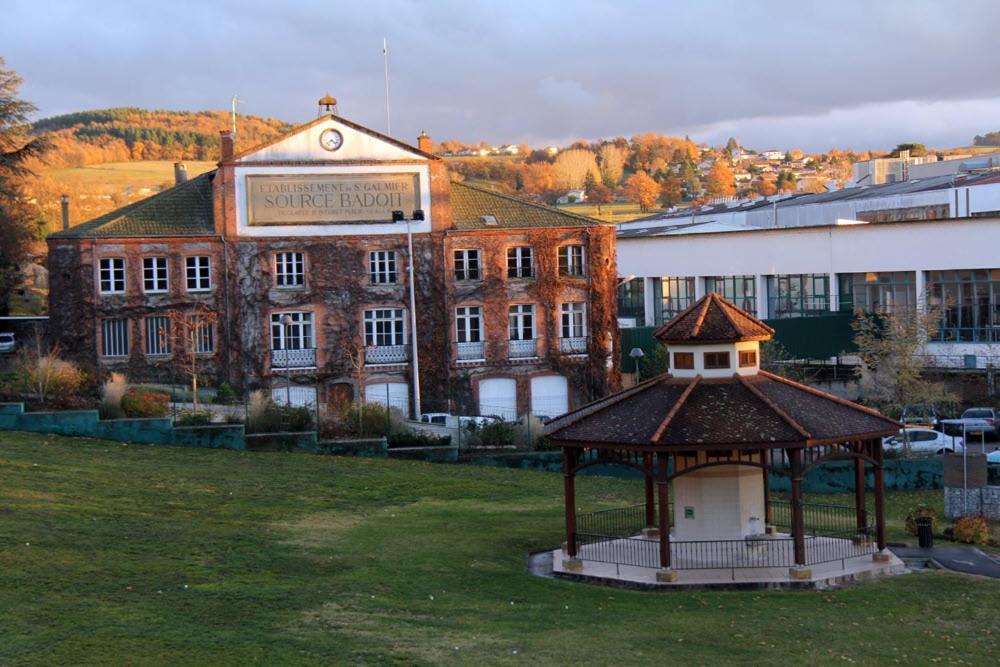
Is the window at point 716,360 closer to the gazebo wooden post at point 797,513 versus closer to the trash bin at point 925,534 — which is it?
the gazebo wooden post at point 797,513

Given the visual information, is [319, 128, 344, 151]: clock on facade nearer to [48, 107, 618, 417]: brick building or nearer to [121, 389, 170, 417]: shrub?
[48, 107, 618, 417]: brick building

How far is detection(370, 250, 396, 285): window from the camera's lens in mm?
57781

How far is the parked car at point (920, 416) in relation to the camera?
2035 inches

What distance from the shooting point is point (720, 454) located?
96.6ft

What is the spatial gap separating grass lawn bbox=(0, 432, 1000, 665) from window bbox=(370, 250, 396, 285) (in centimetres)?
2261

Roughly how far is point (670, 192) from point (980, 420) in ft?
462

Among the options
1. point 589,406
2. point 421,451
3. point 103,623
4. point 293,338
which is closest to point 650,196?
point 293,338

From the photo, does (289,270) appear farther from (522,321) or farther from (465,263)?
(522,321)

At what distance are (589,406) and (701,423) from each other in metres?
4.13

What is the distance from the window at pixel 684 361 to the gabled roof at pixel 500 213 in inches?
1134

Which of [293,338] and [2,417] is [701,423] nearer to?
[2,417]

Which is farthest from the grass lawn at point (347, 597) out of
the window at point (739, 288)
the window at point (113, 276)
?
the window at point (739, 288)

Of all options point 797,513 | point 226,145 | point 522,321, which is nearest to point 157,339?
point 226,145

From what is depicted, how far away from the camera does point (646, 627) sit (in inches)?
933
